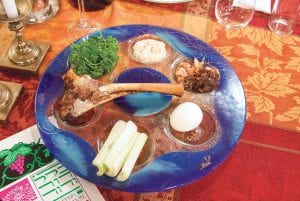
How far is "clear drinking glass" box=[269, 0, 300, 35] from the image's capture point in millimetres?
1054

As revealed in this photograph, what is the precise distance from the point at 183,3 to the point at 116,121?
493 millimetres

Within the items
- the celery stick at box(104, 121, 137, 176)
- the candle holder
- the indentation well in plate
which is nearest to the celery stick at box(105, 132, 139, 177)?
the celery stick at box(104, 121, 137, 176)

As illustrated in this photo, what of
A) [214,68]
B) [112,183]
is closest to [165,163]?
[112,183]

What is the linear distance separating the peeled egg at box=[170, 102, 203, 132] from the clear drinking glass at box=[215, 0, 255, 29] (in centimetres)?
39

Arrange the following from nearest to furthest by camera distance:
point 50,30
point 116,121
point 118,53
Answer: point 116,121 < point 118,53 < point 50,30

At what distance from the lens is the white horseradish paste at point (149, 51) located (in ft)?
2.82

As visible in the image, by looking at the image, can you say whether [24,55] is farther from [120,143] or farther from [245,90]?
[245,90]

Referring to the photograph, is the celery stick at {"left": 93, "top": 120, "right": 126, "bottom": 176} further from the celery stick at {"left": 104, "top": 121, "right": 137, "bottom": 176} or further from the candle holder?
the candle holder

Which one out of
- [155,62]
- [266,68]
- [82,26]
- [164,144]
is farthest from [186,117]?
[82,26]

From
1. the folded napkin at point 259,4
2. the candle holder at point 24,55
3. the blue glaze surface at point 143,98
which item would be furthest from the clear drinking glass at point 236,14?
the candle holder at point 24,55

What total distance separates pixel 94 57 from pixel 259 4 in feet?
1.84

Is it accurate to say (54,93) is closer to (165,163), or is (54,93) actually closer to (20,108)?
(20,108)

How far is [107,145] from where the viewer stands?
2.22 ft

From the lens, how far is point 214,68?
85 centimetres
